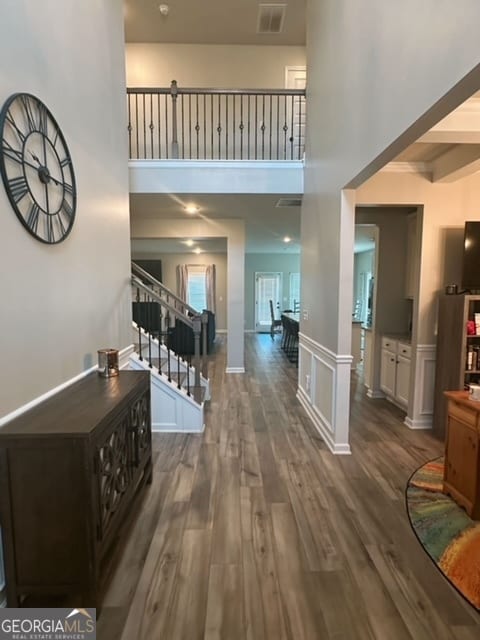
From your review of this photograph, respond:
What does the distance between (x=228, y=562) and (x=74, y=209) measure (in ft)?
7.56

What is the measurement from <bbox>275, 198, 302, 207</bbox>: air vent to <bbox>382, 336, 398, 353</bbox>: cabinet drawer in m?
2.21

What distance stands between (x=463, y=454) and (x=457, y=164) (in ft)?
8.50

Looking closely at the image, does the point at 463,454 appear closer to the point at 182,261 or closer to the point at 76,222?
the point at 76,222

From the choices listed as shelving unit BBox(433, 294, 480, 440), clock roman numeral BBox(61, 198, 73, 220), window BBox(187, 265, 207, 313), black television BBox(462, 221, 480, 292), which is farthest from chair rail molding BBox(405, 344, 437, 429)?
window BBox(187, 265, 207, 313)

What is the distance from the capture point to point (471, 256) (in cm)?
341

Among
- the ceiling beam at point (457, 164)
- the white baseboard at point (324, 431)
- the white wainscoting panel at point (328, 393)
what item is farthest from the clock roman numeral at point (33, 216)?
the ceiling beam at point (457, 164)

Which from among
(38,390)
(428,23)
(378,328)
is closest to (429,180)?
(378,328)

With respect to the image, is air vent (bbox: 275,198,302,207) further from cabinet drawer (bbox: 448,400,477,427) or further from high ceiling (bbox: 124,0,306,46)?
cabinet drawer (bbox: 448,400,477,427)

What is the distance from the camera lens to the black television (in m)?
3.40

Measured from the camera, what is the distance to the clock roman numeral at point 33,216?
1739 millimetres

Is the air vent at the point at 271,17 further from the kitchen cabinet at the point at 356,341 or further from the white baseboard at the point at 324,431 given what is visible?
the white baseboard at the point at 324,431

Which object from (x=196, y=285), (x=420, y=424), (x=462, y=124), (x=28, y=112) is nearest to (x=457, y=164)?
(x=462, y=124)

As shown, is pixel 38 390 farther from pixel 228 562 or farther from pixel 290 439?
pixel 290 439

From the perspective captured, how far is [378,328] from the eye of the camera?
4801mm
